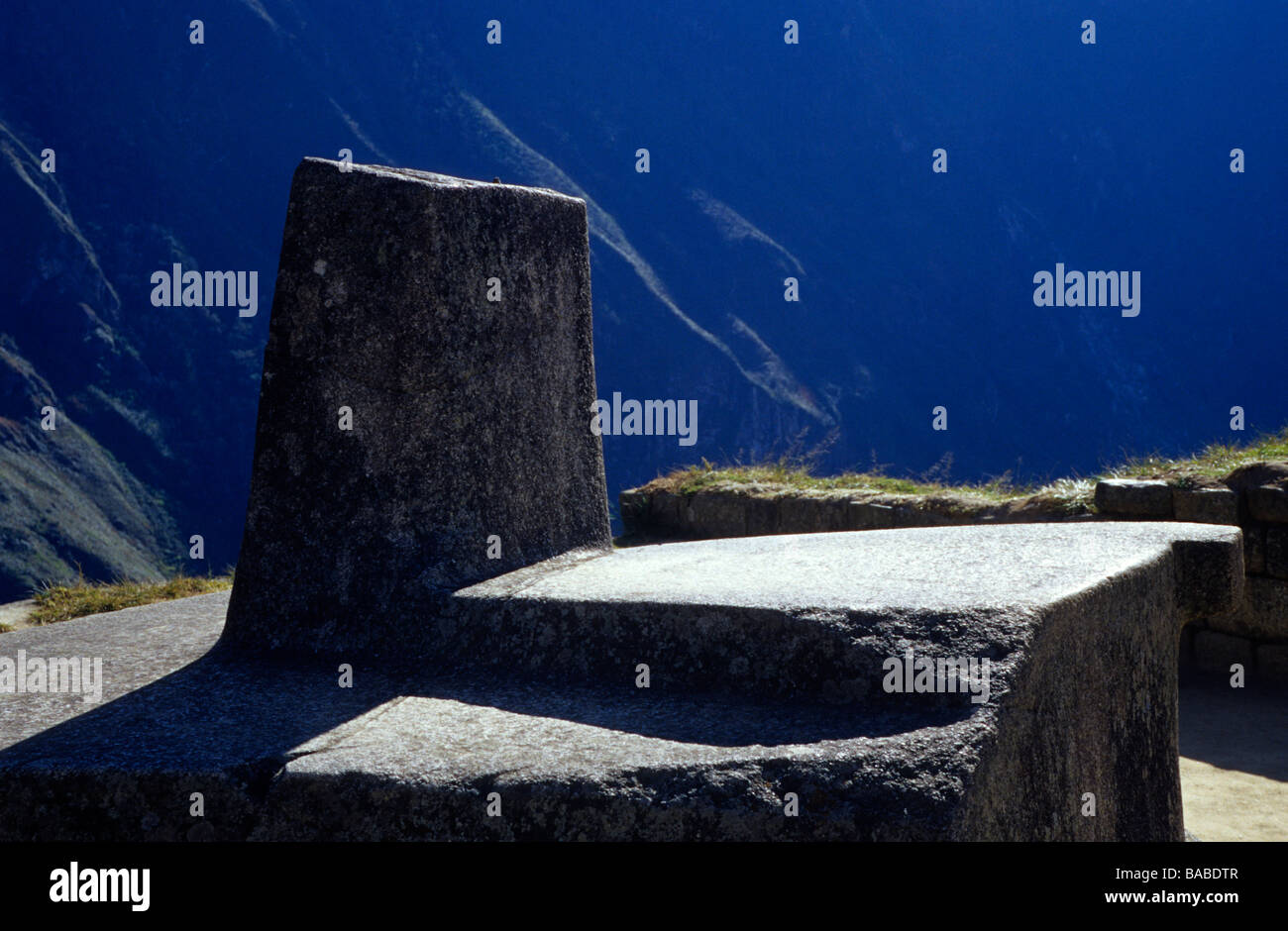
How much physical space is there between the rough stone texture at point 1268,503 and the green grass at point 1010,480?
228 millimetres

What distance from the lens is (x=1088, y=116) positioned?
7394 centimetres

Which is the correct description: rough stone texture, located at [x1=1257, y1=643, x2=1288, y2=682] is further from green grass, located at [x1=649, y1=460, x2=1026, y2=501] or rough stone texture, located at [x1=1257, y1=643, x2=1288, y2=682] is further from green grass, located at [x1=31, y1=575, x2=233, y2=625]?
green grass, located at [x1=31, y1=575, x2=233, y2=625]

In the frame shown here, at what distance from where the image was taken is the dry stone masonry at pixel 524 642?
73.9 inches

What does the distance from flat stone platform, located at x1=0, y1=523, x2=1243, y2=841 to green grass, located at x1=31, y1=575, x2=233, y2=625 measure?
3.46 metres

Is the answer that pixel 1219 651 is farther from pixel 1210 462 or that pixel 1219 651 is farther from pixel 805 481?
pixel 805 481

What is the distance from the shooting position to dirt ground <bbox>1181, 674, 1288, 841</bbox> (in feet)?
14.9

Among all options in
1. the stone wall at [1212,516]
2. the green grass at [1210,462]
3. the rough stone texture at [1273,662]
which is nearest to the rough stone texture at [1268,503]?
the stone wall at [1212,516]

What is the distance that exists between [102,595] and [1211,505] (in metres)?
6.44

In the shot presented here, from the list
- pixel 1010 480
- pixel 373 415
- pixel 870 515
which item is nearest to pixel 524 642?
pixel 373 415

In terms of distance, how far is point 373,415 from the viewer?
2.64m

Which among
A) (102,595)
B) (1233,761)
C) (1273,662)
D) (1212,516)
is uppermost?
(1212,516)
